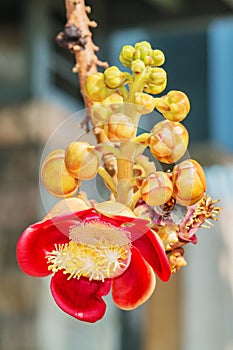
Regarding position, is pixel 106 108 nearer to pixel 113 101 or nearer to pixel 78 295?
pixel 113 101

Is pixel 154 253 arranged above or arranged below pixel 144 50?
below

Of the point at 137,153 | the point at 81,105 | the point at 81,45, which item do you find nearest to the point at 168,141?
the point at 137,153

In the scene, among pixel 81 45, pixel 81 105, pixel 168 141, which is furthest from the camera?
pixel 81 105

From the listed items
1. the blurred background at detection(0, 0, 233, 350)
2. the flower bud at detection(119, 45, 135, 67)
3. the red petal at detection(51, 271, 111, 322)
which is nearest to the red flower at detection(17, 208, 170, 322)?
the red petal at detection(51, 271, 111, 322)

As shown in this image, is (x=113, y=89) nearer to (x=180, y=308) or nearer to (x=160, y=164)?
(x=160, y=164)

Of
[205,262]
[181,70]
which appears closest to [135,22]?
[181,70]
